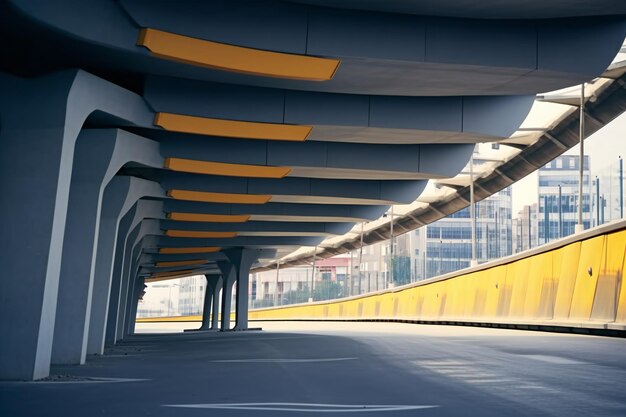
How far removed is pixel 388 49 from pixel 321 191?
583 inches

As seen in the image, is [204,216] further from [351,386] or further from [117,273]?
[351,386]

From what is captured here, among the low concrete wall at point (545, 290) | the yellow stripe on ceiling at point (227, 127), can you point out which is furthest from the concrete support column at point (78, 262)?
the low concrete wall at point (545, 290)

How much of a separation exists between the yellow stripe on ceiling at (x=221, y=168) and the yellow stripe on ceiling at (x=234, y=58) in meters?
8.54

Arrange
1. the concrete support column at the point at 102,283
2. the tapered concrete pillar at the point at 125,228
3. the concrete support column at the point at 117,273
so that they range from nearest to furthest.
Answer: the concrete support column at the point at 102,283
the tapered concrete pillar at the point at 125,228
the concrete support column at the point at 117,273

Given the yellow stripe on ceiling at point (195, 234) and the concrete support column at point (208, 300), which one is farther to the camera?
the concrete support column at point (208, 300)

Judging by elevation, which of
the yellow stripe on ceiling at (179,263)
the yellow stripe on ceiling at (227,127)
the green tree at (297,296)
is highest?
the yellow stripe on ceiling at (227,127)

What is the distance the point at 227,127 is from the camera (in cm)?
1923

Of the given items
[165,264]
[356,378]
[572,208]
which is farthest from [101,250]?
[572,208]

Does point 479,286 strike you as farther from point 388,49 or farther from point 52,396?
point 52,396

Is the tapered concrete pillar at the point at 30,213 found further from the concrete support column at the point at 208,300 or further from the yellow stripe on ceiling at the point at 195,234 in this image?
the concrete support column at the point at 208,300

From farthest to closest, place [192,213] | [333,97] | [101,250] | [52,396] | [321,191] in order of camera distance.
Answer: [192,213]
[321,191]
[101,250]
[333,97]
[52,396]

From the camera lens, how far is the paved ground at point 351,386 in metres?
8.10

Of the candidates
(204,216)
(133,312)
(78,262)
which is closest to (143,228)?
(204,216)

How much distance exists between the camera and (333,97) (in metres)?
19.3
